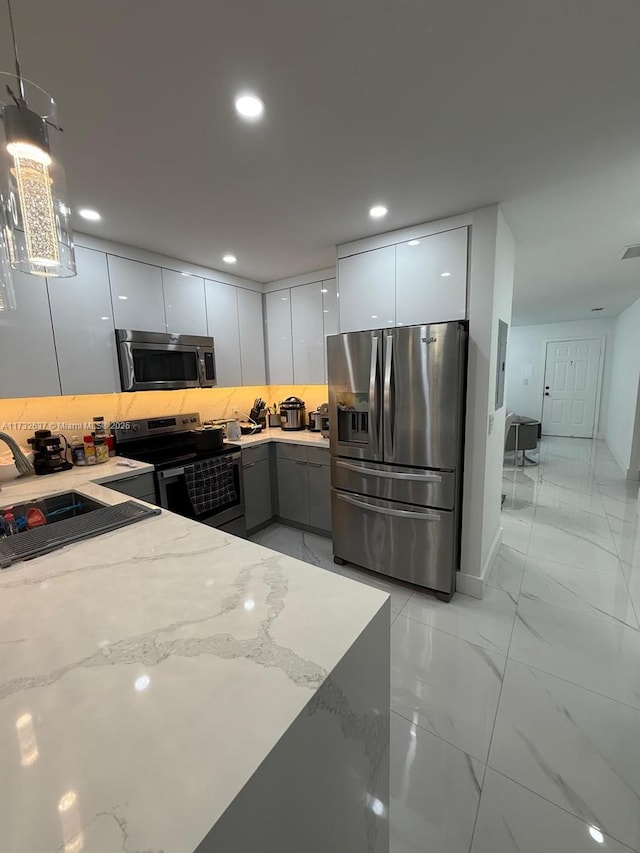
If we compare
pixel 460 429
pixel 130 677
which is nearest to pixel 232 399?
pixel 460 429

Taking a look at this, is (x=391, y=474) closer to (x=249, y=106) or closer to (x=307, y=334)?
(x=307, y=334)

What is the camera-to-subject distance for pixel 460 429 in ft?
7.68

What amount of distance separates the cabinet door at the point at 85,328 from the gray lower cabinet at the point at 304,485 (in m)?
1.55

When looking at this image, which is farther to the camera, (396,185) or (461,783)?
(396,185)

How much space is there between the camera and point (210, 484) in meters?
2.81

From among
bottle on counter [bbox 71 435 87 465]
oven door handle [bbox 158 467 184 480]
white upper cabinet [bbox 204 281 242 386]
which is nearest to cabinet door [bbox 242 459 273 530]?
oven door handle [bbox 158 467 184 480]

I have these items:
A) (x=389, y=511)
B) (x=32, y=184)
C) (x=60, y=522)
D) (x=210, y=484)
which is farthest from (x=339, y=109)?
(x=210, y=484)

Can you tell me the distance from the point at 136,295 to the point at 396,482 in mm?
2340

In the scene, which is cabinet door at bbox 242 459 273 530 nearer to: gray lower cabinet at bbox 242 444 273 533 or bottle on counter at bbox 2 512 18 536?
gray lower cabinet at bbox 242 444 273 533

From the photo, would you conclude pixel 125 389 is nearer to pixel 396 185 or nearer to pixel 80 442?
pixel 80 442

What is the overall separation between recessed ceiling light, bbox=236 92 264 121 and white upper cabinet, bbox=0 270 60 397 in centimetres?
166

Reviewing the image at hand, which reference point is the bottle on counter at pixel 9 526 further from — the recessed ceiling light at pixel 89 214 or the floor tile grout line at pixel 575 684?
the floor tile grout line at pixel 575 684

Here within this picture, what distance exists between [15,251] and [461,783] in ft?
7.84

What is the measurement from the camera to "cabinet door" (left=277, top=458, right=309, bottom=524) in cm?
336
